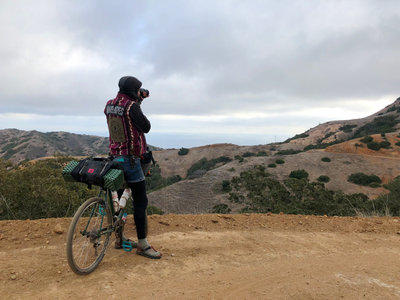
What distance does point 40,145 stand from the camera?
77.8 m

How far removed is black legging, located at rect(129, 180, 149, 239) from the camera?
3.42m

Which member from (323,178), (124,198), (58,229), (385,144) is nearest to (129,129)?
(124,198)

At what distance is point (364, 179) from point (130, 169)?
28.5 m

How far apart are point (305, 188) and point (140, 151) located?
13.9m

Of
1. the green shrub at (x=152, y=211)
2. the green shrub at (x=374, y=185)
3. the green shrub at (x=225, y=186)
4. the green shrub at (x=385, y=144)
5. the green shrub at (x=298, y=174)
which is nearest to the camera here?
the green shrub at (x=152, y=211)

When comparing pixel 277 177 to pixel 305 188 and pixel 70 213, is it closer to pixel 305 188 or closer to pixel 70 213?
pixel 305 188

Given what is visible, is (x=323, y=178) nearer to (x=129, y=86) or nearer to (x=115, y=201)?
(x=115, y=201)

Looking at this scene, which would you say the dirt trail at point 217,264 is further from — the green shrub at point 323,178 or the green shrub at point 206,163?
the green shrub at point 206,163

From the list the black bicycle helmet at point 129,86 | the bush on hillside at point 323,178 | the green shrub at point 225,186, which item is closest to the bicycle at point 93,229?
the black bicycle helmet at point 129,86

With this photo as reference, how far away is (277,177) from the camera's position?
26.7 m

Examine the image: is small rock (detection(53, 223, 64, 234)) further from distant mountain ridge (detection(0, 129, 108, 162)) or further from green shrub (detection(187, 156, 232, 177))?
distant mountain ridge (detection(0, 129, 108, 162))

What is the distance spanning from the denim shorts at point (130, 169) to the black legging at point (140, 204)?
9 centimetres

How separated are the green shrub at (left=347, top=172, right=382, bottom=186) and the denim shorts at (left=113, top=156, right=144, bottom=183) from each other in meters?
28.1

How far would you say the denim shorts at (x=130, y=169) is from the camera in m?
3.25
